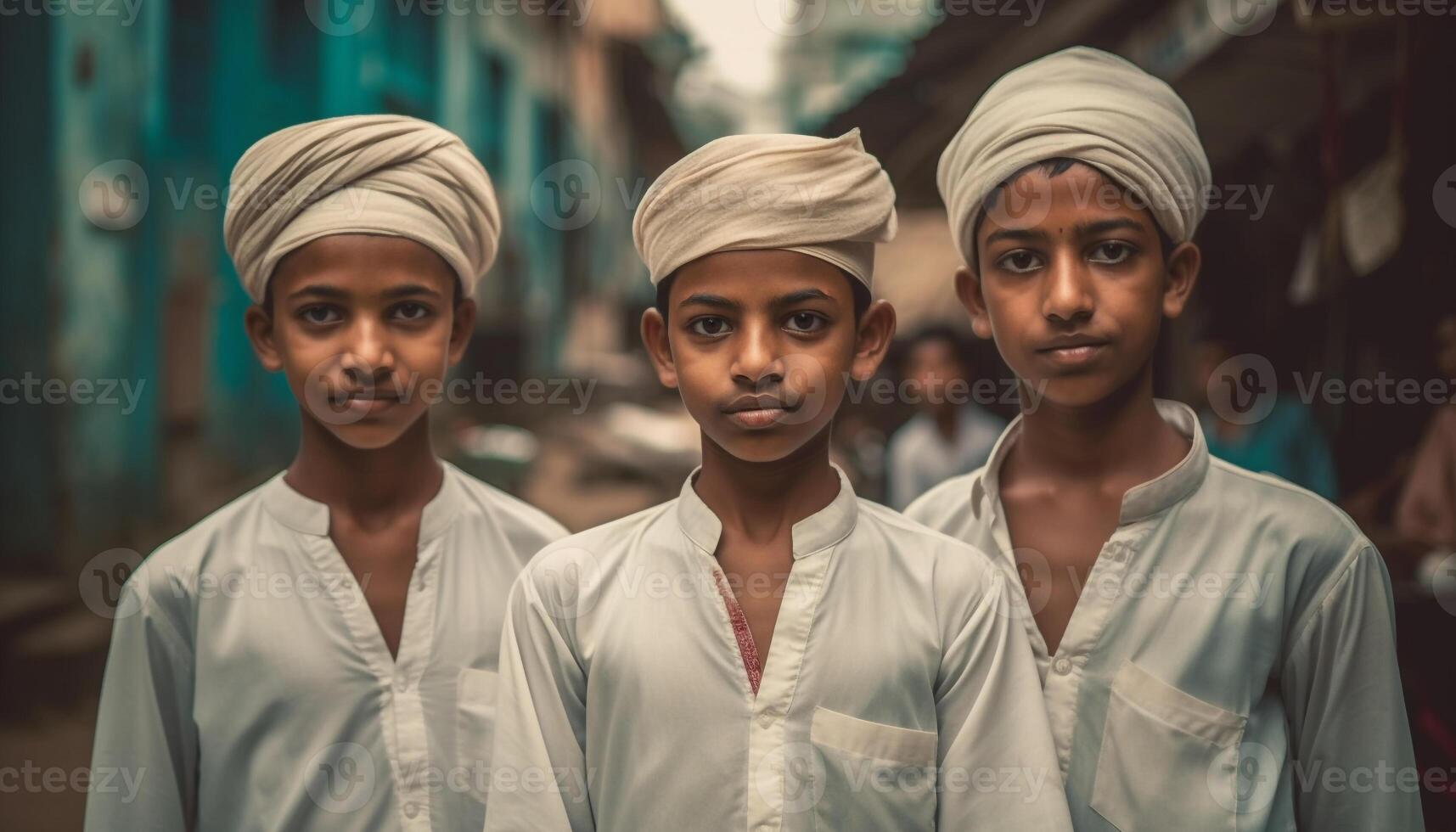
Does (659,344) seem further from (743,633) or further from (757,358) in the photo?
(743,633)

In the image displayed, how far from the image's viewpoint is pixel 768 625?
1783 millimetres

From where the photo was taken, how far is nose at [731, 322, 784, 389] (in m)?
1.69

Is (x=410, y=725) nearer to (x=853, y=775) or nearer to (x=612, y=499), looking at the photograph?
(x=853, y=775)

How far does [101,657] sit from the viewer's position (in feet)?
12.2

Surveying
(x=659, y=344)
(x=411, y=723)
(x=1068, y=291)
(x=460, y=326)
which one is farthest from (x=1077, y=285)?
(x=411, y=723)

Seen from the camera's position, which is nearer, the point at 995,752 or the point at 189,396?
the point at 995,752

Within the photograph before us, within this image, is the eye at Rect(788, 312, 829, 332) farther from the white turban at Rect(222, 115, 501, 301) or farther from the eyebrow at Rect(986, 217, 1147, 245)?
the white turban at Rect(222, 115, 501, 301)

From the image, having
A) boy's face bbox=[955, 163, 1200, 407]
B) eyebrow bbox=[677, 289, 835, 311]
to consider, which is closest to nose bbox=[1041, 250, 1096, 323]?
boy's face bbox=[955, 163, 1200, 407]

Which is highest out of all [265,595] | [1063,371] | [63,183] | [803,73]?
[803,73]

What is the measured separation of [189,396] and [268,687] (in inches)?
97.8

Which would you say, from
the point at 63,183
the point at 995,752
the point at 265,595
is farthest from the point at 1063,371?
the point at 63,183

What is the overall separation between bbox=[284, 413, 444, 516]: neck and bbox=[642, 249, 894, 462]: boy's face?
66cm

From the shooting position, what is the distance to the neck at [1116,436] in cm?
202

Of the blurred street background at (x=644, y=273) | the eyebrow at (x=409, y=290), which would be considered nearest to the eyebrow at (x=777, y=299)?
the eyebrow at (x=409, y=290)
